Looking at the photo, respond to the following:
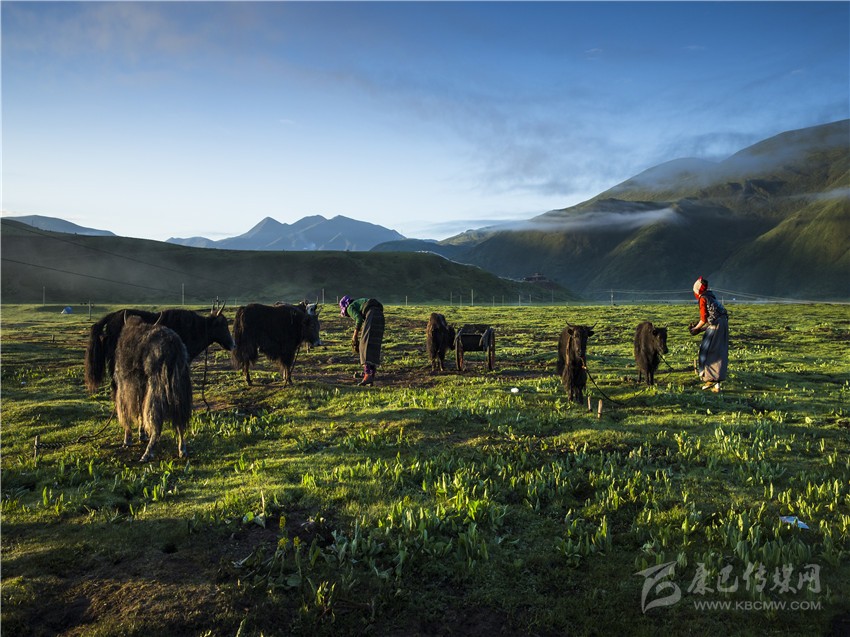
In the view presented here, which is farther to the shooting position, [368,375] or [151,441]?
[368,375]

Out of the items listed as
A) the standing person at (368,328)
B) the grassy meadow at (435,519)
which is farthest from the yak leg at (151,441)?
the standing person at (368,328)

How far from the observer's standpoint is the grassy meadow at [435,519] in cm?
454

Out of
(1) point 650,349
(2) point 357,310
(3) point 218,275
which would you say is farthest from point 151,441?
(3) point 218,275

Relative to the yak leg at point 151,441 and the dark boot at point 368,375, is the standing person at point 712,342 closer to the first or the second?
the dark boot at point 368,375

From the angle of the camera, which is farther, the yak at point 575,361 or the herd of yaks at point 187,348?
the yak at point 575,361

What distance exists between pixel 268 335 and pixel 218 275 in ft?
397

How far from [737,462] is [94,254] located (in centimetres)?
14806

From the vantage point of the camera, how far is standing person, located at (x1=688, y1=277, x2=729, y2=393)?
13281 mm

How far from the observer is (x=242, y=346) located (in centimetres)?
1460
